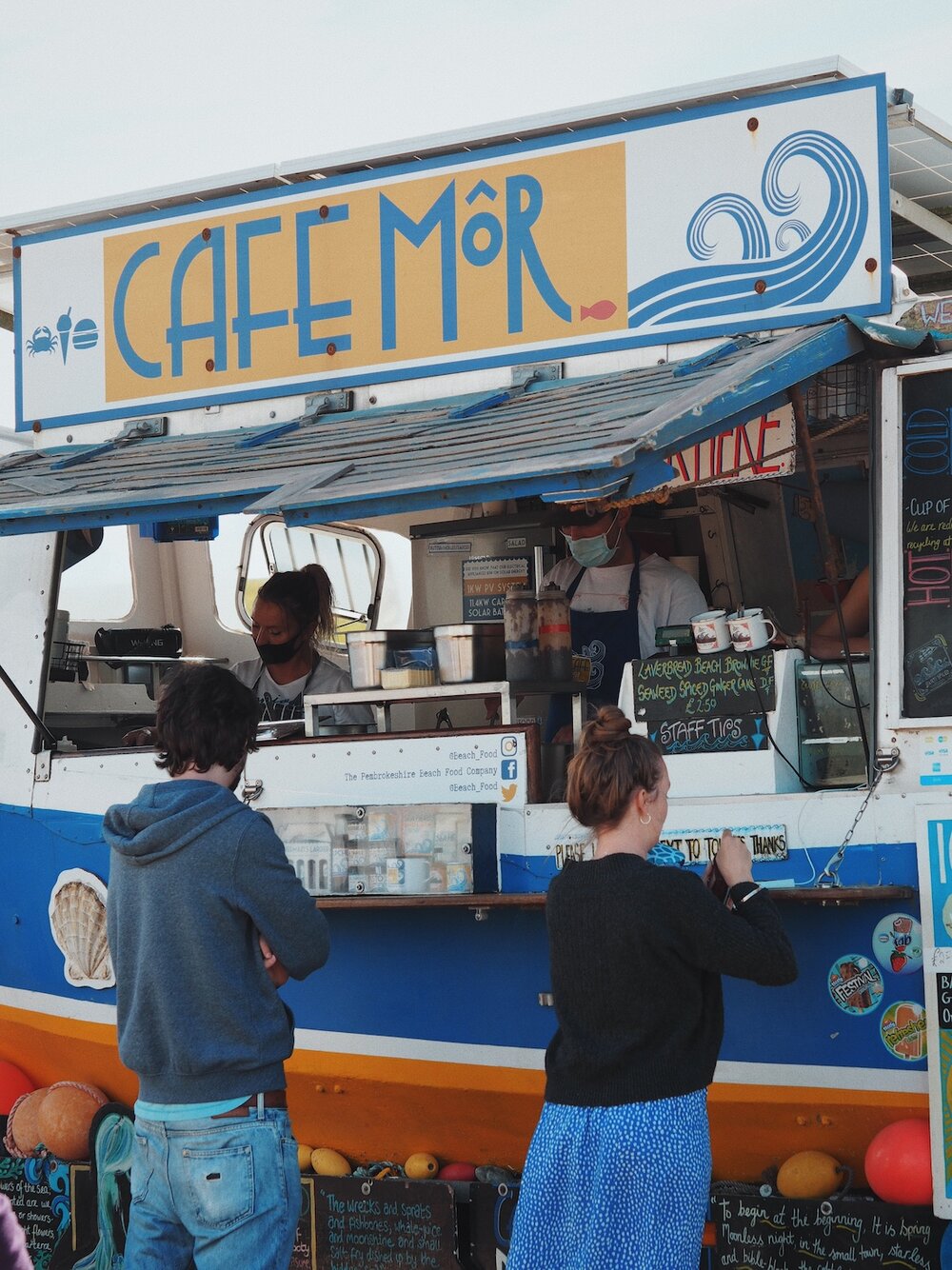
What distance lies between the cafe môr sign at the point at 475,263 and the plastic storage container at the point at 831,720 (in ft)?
3.82

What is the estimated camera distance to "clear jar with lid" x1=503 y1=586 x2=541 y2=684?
5332 mm

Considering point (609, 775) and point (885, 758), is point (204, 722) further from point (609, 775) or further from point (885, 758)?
point (885, 758)

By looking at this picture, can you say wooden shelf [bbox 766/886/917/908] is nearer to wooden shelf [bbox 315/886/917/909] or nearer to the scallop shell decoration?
wooden shelf [bbox 315/886/917/909]

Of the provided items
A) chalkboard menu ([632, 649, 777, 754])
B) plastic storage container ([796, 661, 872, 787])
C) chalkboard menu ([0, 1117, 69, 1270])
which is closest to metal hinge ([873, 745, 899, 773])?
plastic storage container ([796, 661, 872, 787])

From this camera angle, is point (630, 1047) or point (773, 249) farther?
point (773, 249)

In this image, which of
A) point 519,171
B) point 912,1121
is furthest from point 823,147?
point 912,1121

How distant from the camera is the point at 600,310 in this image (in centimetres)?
547

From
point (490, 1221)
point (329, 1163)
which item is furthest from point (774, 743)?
point (329, 1163)

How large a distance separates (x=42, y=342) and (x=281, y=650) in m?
1.68

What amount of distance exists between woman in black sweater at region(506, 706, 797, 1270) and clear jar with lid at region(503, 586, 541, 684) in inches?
68.4

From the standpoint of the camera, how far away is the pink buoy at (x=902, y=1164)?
4.45m

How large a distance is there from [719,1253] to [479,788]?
166cm

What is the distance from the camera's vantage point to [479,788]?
209 inches

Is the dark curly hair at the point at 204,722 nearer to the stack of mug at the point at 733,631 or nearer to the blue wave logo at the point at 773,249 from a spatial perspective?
the stack of mug at the point at 733,631
